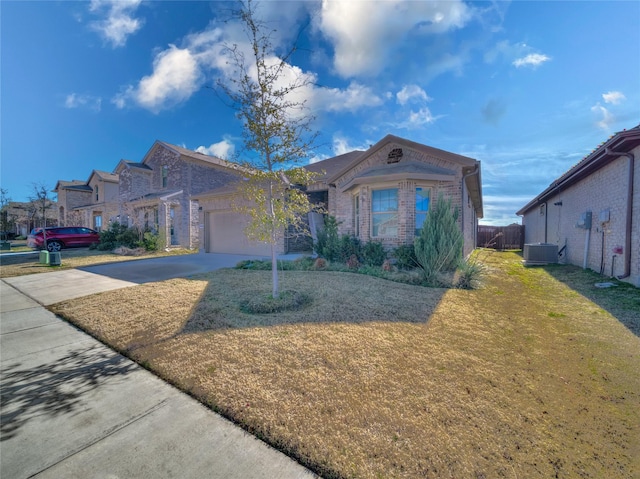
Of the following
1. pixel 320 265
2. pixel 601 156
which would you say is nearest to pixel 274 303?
pixel 320 265

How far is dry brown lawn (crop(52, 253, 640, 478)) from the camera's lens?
1.89 metres

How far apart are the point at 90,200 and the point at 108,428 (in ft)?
124

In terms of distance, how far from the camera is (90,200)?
30.3 m

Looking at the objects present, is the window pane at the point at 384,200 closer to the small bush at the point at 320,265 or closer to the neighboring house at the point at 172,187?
the small bush at the point at 320,265

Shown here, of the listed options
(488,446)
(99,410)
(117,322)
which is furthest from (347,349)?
(117,322)

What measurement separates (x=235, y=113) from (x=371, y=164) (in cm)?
648

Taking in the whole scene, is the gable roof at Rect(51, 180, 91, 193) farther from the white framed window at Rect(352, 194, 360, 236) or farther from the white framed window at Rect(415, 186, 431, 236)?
the white framed window at Rect(415, 186, 431, 236)

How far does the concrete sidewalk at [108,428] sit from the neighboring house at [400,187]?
7604mm

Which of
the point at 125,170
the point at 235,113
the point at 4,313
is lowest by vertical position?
the point at 4,313

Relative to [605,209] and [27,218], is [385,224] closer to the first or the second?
[605,209]

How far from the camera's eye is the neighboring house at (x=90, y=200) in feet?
82.1

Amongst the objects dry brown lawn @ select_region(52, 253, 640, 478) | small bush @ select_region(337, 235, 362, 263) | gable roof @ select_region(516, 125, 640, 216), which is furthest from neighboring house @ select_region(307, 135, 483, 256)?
dry brown lawn @ select_region(52, 253, 640, 478)

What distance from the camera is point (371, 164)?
419 inches

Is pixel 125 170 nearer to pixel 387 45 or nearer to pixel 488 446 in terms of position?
pixel 387 45
